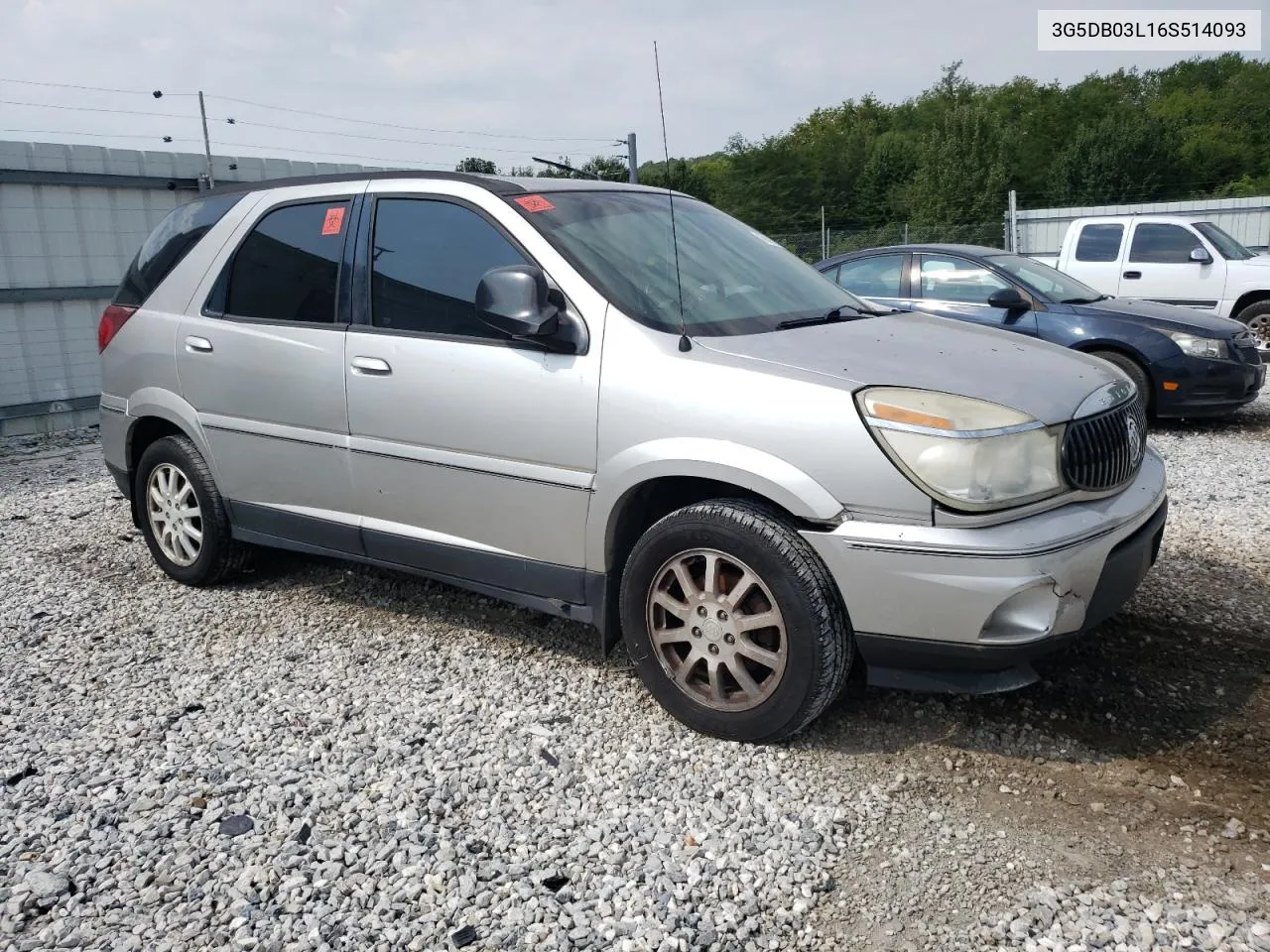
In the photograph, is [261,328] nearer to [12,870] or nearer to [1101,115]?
[12,870]

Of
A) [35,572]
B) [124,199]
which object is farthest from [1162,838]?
[124,199]

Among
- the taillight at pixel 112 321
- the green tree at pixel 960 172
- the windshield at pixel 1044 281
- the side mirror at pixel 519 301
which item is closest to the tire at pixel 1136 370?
the windshield at pixel 1044 281

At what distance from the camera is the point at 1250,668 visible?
373 centimetres

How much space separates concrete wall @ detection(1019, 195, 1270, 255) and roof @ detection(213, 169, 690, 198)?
15.6m

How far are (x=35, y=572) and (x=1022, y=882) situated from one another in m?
5.18

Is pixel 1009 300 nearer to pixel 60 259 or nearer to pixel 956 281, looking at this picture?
pixel 956 281

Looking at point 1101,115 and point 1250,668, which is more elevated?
point 1101,115

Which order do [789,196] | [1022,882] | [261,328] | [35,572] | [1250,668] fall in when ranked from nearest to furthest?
[1022,882]
[1250,668]
[261,328]
[35,572]
[789,196]

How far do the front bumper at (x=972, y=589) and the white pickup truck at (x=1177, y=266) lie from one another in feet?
31.3

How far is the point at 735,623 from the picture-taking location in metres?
3.20

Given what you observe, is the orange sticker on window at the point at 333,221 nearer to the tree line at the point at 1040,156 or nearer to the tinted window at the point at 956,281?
the tinted window at the point at 956,281

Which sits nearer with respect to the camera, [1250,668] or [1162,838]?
[1162,838]

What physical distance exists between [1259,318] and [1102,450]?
31.1 ft

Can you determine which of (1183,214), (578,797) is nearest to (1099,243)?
(1183,214)
